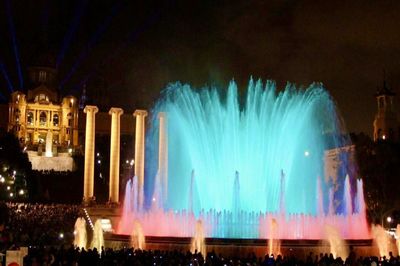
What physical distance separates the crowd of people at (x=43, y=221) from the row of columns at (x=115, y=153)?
479 inches

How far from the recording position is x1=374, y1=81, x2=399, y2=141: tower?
96250 millimetres

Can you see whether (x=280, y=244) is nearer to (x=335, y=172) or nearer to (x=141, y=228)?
(x=141, y=228)

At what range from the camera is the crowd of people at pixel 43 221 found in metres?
40.2

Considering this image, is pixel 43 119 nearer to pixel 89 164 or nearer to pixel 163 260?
pixel 89 164

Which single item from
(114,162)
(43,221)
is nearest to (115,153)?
(114,162)

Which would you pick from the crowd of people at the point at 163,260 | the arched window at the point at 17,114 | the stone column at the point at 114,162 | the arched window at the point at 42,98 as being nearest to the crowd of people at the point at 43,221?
the stone column at the point at 114,162

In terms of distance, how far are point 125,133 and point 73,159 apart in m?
15.5

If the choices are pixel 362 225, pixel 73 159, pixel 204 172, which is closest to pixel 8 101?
pixel 73 159

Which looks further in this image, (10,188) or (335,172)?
(335,172)

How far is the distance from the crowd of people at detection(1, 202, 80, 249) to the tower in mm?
58386

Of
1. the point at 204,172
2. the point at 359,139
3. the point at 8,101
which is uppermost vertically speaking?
the point at 8,101

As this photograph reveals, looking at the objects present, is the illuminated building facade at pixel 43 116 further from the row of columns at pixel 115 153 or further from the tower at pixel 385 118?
the tower at pixel 385 118

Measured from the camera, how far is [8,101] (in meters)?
109

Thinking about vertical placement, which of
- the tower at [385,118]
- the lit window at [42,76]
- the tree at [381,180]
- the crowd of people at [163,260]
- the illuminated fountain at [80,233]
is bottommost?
the crowd of people at [163,260]
